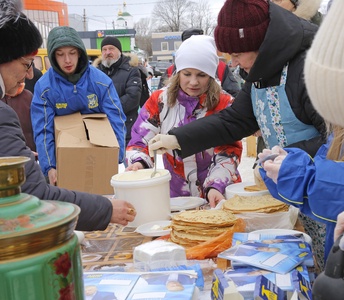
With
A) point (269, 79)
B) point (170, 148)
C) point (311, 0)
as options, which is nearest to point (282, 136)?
point (269, 79)

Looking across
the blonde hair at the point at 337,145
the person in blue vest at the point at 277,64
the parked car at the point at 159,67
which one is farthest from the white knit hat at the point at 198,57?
the parked car at the point at 159,67

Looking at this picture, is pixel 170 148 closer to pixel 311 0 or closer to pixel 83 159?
pixel 83 159

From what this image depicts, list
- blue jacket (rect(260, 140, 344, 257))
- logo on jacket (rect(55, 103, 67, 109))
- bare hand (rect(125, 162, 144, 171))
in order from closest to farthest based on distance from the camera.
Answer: blue jacket (rect(260, 140, 344, 257)), bare hand (rect(125, 162, 144, 171)), logo on jacket (rect(55, 103, 67, 109))

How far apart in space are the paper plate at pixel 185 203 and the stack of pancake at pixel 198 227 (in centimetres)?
46

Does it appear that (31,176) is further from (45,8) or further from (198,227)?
(45,8)

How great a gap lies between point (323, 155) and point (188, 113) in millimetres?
1194

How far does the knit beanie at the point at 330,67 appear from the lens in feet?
3.06

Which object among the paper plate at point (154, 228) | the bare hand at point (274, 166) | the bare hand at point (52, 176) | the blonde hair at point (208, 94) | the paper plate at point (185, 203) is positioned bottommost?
the bare hand at point (52, 176)

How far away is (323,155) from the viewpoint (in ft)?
4.58

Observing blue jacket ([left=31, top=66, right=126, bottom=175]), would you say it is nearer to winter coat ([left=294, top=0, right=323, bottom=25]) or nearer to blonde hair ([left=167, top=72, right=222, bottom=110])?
blonde hair ([left=167, top=72, right=222, bottom=110])

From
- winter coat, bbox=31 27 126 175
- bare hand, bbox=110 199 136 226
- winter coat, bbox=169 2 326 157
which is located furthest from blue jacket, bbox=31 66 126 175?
bare hand, bbox=110 199 136 226

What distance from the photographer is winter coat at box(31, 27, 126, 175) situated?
123 inches

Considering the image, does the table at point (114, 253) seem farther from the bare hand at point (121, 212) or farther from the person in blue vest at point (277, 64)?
the person in blue vest at point (277, 64)

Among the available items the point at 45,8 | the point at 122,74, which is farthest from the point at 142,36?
the point at 122,74
